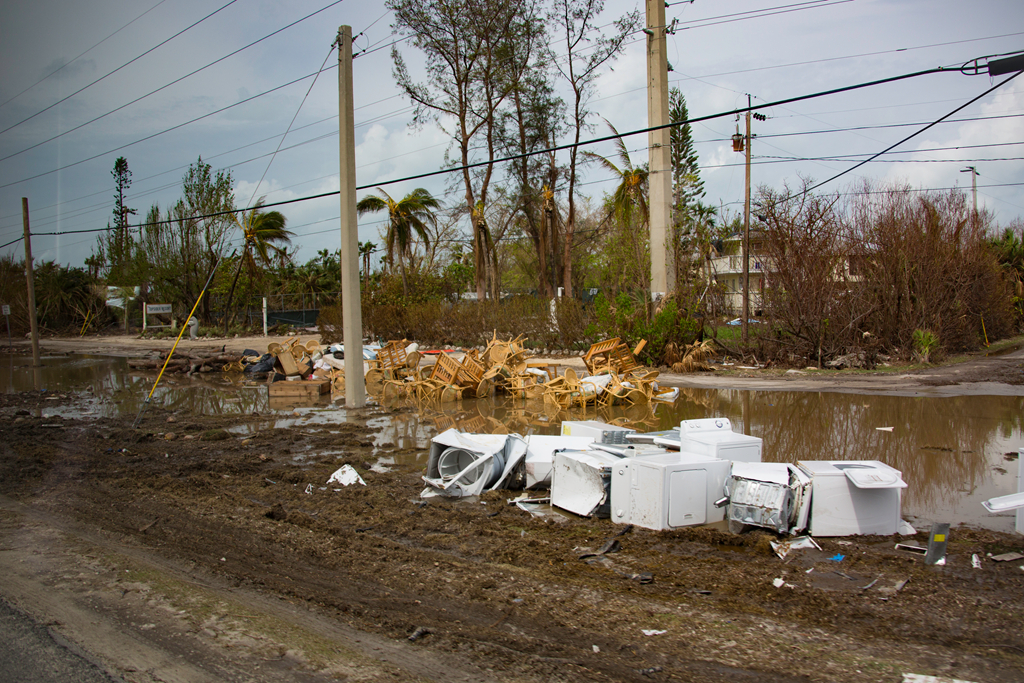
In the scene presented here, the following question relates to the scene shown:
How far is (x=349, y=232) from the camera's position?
12211mm

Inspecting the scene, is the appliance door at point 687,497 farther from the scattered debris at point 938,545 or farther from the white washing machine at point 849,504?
the scattered debris at point 938,545

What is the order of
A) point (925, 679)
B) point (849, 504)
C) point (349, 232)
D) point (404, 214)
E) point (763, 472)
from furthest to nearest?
point (404, 214) → point (349, 232) → point (763, 472) → point (849, 504) → point (925, 679)

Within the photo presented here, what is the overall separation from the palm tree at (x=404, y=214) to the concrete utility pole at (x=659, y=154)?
1374 centimetres

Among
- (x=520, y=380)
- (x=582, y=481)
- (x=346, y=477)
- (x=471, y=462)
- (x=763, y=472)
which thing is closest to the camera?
(x=763, y=472)

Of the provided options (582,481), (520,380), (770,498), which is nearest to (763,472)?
(770,498)

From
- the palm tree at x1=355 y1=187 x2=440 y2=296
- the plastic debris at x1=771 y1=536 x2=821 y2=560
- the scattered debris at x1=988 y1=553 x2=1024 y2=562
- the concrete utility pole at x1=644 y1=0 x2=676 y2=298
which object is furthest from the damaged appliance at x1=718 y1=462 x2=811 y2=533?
the palm tree at x1=355 y1=187 x2=440 y2=296

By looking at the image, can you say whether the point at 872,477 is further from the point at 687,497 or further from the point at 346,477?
the point at 346,477

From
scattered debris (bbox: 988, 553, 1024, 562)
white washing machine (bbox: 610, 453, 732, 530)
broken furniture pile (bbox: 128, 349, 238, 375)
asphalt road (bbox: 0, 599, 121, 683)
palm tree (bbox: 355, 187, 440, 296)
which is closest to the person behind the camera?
asphalt road (bbox: 0, 599, 121, 683)

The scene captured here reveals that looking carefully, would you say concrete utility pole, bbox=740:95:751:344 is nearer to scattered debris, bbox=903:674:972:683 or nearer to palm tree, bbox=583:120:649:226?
palm tree, bbox=583:120:649:226

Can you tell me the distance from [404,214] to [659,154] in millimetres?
14599

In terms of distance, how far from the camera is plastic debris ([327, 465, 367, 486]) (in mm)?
6773

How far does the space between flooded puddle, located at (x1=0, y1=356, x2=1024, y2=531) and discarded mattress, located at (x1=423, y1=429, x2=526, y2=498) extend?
1.56m

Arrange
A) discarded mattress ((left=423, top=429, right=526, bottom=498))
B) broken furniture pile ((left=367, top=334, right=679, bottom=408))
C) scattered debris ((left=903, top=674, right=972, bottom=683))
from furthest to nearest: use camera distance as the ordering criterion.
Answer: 1. broken furniture pile ((left=367, top=334, right=679, bottom=408))
2. discarded mattress ((left=423, top=429, right=526, bottom=498))
3. scattered debris ((left=903, top=674, right=972, bottom=683))

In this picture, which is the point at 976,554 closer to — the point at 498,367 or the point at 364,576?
the point at 364,576
